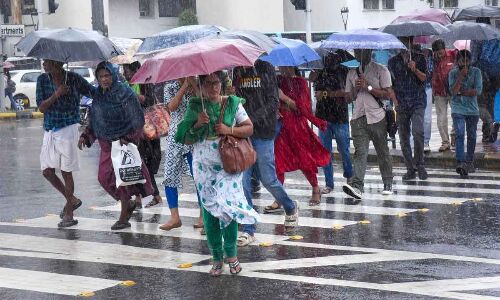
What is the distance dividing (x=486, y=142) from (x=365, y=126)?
6112mm

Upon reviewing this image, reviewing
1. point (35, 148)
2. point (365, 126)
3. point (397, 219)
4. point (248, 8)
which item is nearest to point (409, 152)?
point (365, 126)

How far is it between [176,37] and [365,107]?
9.56 ft

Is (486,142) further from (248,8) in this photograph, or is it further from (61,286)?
(248,8)

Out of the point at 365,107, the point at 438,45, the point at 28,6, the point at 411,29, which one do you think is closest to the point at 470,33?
the point at 438,45

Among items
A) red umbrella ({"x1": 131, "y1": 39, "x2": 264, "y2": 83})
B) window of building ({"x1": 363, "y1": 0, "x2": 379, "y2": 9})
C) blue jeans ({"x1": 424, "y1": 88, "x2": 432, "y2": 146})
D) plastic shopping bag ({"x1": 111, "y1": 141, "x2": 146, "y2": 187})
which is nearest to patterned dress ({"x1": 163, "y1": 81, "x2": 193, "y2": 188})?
plastic shopping bag ({"x1": 111, "y1": 141, "x2": 146, "y2": 187})

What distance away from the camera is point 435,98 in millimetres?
17391

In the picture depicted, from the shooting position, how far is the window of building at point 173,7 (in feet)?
187

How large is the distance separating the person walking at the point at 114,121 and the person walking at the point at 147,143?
0.99 metres

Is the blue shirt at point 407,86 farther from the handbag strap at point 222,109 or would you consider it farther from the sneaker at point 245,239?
the handbag strap at point 222,109

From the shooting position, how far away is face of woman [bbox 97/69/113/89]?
10.6 metres

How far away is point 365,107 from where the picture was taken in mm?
12391

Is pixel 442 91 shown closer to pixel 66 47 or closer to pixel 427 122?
pixel 427 122

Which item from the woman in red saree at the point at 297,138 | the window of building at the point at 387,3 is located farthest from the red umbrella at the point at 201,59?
the window of building at the point at 387,3

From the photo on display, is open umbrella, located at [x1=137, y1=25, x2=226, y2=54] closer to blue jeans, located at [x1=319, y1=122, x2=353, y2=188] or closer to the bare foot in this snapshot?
the bare foot
